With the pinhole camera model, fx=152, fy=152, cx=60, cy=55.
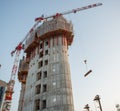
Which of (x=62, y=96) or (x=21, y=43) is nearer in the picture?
(x=62, y=96)

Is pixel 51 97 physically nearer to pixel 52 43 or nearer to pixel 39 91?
pixel 39 91

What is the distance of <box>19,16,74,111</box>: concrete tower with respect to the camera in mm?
52281

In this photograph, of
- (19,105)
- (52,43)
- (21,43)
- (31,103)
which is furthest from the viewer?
(21,43)

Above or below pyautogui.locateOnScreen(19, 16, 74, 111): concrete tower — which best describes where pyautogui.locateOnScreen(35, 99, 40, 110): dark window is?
below

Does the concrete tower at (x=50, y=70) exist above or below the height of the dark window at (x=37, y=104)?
above

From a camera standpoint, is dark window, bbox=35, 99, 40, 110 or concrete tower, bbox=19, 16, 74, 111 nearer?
concrete tower, bbox=19, 16, 74, 111

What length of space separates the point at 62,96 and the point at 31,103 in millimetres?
13434

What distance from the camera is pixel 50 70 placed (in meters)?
59.3

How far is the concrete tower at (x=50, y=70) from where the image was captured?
5228cm

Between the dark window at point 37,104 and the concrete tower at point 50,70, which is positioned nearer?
the concrete tower at point 50,70

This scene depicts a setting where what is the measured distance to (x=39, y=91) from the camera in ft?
192

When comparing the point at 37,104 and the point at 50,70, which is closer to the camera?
the point at 37,104

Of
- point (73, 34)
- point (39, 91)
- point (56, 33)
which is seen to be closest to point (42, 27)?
point (56, 33)

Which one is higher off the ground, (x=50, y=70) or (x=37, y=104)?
(x=50, y=70)
